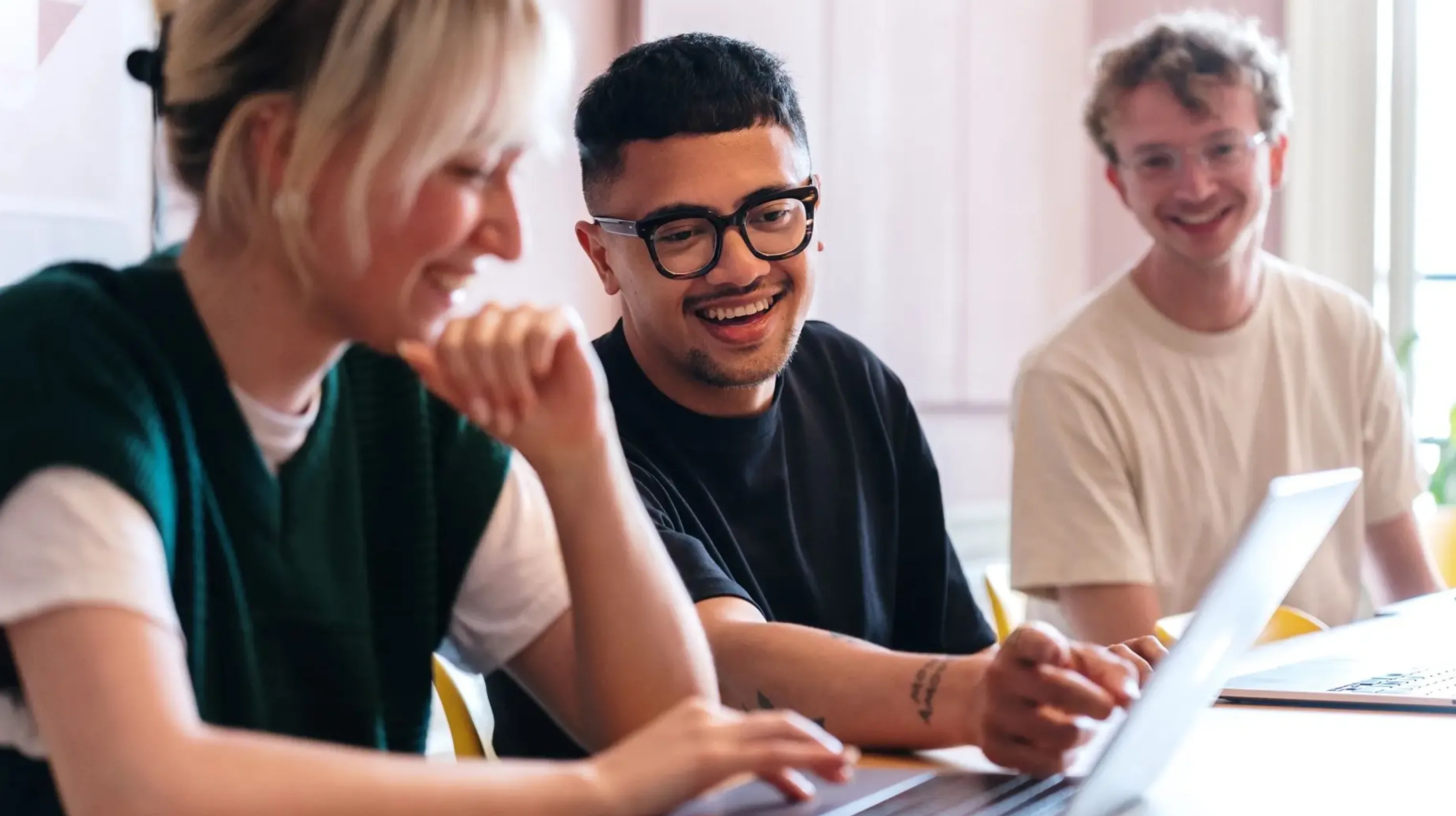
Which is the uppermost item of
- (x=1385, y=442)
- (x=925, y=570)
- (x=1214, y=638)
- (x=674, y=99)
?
(x=674, y=99)

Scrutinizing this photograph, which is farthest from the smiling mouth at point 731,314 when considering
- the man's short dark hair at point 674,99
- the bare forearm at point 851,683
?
the bare forearm at point 851,683

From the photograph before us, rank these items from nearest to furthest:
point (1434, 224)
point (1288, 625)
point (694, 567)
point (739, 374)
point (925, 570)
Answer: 1. point (694, 567)
2. point (739, 374)
3. point (925, 570)
4. point (1288, 625)
5. point (1434, 224)

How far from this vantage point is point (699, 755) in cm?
92

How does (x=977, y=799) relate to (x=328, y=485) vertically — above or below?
below

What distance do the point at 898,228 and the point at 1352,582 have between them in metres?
1.26

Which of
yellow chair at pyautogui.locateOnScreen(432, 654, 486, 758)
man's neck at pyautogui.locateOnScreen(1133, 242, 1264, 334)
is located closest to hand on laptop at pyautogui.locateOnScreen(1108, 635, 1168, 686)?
yellow chair at pyautogui.locateOnScreen(432, 654, 486, 758)

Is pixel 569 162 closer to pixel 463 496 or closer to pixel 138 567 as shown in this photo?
pixel 463 496

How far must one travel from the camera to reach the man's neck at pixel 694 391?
5.36 feet

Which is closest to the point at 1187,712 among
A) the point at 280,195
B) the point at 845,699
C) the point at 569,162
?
the point at 845,699

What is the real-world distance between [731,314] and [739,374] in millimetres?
65

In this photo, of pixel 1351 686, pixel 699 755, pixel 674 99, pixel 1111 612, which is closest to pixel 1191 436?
pixel 1111 612

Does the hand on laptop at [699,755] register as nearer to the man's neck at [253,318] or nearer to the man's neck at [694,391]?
the man's neck at [253,318]

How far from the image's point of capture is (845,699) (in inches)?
50.0

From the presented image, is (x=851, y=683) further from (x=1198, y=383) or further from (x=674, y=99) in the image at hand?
(x=1198, y=383)
